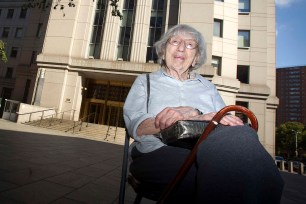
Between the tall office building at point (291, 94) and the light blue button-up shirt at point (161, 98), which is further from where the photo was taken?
the tall office building at point (291, 94)

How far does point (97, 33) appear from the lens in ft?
71.4

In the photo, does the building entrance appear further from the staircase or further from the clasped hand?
the clasped hand

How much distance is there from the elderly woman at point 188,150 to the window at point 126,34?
19.1 metres

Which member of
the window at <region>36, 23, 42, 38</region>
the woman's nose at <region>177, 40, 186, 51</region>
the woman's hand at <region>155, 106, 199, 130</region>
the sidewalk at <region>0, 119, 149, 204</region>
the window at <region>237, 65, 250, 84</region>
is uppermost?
the window at <region>36, 23, 42, 38</region>

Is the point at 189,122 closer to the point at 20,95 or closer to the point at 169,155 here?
the point at 169,155

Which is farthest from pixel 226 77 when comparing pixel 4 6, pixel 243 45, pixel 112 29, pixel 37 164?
pixel 4 6

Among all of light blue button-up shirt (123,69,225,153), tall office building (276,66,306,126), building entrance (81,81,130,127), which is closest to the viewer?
light blue button-up shirt (123,69,225,153)

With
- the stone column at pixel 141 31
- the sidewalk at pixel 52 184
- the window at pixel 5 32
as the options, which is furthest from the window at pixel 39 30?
the sidewalk at pixel 52 184

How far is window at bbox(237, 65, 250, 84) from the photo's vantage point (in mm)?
21734

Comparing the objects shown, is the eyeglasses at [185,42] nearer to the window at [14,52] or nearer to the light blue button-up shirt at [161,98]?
the light blue button-up shirt at [161,98]

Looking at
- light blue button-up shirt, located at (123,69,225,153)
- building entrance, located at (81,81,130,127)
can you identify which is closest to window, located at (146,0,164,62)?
building entrance, located at (81,81,130,127)

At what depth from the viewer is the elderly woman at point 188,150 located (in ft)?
3.11

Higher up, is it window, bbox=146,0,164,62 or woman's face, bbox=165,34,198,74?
window, bbox=146,0,164,62

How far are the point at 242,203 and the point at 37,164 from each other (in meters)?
4.68
